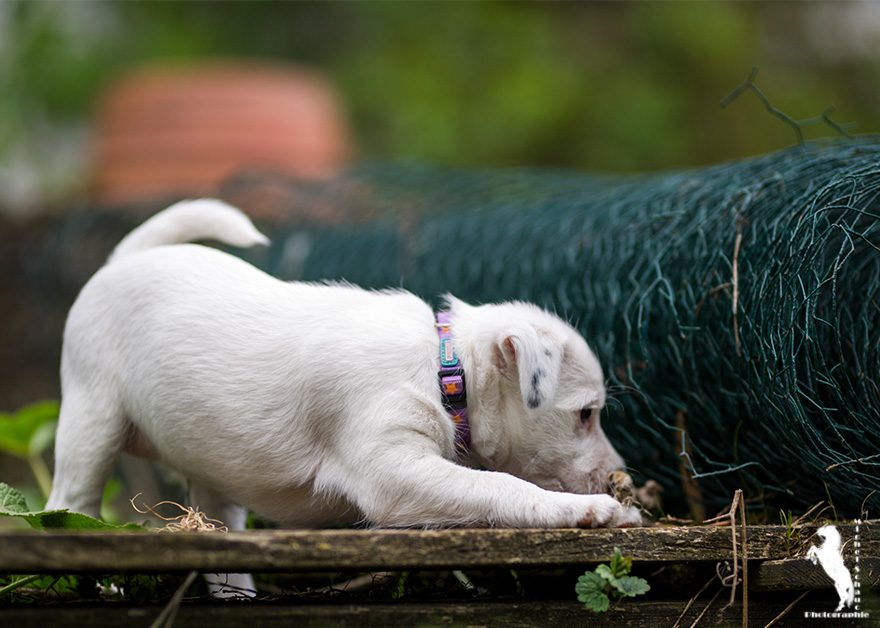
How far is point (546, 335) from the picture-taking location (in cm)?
249

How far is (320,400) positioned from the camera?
7.91 ft

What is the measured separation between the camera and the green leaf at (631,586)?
1988 mm

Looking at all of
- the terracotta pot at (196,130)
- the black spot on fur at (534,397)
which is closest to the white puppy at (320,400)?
the black spot on fur at (534,397)

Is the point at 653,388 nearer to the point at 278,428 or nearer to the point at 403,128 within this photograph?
the point at 278,428

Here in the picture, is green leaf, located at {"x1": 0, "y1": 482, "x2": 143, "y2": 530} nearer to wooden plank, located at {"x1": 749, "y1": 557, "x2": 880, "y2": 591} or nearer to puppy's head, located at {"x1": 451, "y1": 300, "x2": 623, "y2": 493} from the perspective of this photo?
puppy's head, located at {"x1": 451, "y1": 300, "x2": 623, "y2": 493}

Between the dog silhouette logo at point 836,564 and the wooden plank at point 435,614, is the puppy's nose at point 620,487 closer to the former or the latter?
the wooden plank at point 435,614

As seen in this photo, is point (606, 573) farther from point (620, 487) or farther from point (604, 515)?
point (620, 487)

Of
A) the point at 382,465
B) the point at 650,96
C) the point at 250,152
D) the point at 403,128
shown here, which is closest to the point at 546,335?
the point at 382,465

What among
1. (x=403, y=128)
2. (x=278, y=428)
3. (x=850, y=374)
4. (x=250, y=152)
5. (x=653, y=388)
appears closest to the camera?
(x=278, y=428)

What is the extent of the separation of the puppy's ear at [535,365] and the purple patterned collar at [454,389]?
178mm

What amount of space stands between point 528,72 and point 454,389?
9.33 meters

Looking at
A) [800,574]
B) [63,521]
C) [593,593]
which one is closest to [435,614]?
[593,593]

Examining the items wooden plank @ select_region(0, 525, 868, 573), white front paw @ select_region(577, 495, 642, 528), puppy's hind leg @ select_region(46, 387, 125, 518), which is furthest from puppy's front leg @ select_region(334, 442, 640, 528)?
puppy's hind leg @ select_region(46, 387, 125, 518)

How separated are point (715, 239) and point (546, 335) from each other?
0.83 metres
